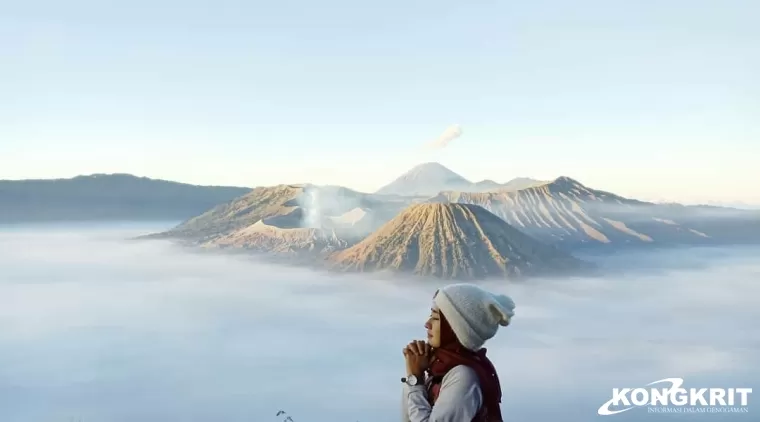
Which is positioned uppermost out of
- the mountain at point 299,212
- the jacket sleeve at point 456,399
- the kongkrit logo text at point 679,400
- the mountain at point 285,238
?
the mountain at point 299,212

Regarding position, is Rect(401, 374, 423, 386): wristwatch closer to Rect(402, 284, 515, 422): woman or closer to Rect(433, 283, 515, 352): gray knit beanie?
Rect(402, 284, 515, 422): woman

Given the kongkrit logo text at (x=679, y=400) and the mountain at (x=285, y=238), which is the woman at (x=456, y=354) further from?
the mountain at (x=285, y=238)

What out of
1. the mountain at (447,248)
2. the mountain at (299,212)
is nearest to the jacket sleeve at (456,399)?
the mountain at (447,248)

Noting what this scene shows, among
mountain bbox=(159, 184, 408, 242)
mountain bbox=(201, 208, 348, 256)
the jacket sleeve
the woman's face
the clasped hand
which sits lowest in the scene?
the jacket sleeve

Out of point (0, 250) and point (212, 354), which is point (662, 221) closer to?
point (212, 354)

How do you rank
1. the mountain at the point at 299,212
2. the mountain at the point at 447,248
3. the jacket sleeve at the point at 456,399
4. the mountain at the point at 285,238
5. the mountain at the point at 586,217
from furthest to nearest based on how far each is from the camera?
the mountain at the point at 586,217 < the mountain at the point at 299,212 < the mountain at the point at 285,238 < the mountain at the point at 447,248 < the jacket sleeve at the point at 456,399

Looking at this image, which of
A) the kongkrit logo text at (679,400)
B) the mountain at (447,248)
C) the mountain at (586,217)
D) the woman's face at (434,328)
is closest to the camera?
the woman's face at (434,328)

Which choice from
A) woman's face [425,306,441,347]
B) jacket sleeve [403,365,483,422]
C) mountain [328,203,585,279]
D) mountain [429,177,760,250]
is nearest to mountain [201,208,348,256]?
mountain [328,203,585,279]

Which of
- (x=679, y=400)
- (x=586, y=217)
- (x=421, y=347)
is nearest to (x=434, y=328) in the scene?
(x=421, y=347)
